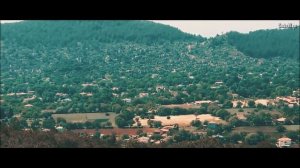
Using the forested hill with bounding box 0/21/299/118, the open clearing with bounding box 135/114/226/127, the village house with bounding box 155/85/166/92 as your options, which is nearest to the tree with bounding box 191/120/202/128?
the open clearing with bounding box 135/114/226/127

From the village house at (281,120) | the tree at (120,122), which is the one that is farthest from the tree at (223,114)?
the tree at (120,122)

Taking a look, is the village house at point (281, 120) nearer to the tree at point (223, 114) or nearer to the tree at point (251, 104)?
the tree at point (223, 114)

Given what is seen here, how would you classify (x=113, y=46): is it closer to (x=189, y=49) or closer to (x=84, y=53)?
(x=84, y=53)

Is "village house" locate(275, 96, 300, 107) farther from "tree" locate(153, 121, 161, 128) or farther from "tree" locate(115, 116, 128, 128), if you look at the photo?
"tree" locate(115, 116, 128, 128)

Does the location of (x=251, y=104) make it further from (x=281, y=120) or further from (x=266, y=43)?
(x=266, y=43)

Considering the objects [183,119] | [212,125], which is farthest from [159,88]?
[212,125]
